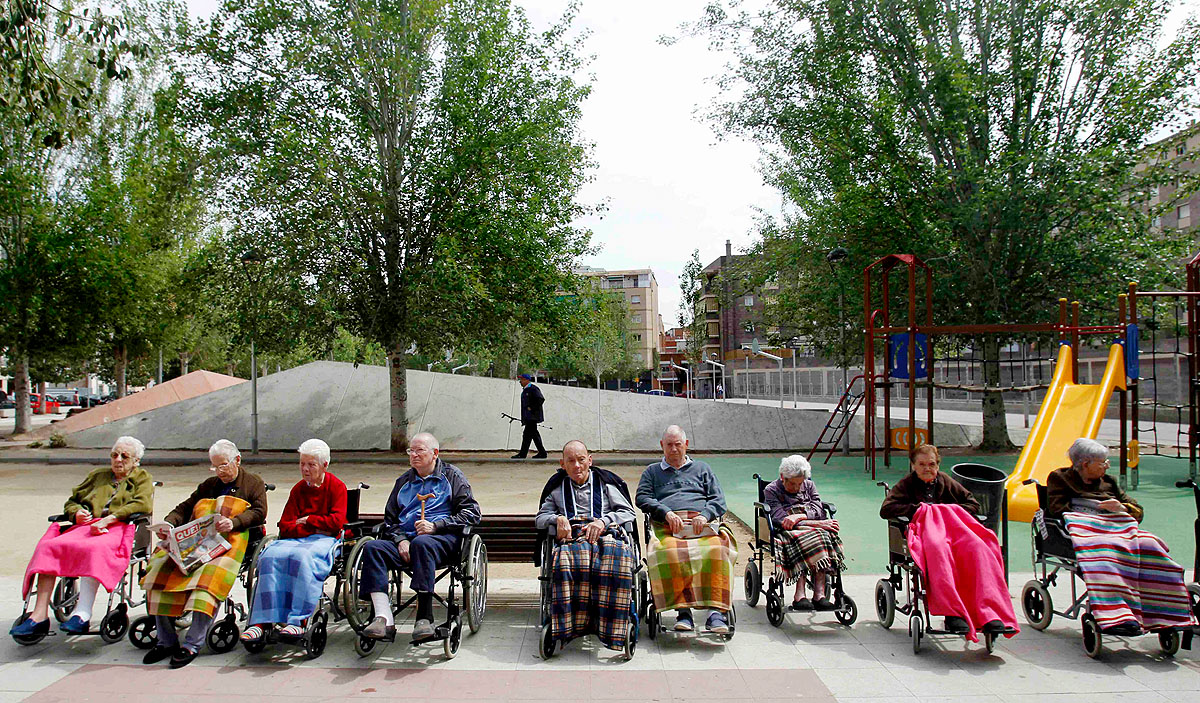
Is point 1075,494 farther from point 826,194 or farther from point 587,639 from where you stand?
point 826,194

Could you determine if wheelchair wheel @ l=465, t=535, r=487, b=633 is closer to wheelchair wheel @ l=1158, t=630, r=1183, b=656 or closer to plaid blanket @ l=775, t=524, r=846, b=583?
plaid blanket @ l=775, t=524, r=846, b=583

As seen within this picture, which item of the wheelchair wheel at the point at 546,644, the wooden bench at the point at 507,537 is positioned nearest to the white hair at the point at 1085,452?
the wheelchair wheel at the point at 546,644

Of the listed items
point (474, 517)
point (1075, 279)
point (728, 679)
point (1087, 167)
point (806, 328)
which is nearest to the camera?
point (728, 679)

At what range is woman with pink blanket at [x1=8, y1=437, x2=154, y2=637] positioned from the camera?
16.5ft

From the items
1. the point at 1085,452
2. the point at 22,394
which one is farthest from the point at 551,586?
the point at 22,394

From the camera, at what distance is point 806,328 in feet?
63.3

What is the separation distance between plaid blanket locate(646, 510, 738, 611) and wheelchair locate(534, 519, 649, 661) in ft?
0.36

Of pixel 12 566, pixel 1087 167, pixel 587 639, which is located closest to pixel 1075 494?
pixel 587 639

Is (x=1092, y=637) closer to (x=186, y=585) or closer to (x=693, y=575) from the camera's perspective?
(x=693, y=575)

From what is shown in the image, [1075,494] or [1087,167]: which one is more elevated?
[1087,167]

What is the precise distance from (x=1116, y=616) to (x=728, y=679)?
7.32 ft

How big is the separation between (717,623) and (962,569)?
4.88ft

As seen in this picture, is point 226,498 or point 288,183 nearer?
point 226,498

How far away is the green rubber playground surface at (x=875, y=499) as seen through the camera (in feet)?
24.8
